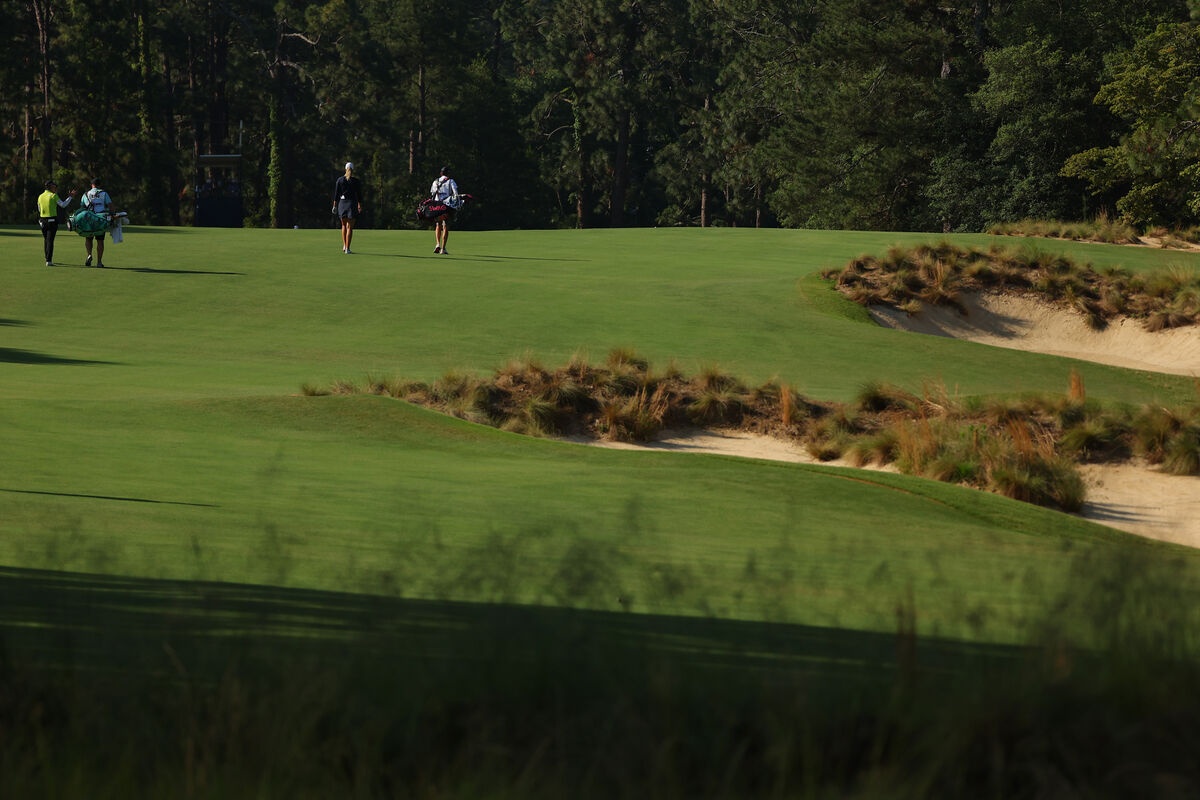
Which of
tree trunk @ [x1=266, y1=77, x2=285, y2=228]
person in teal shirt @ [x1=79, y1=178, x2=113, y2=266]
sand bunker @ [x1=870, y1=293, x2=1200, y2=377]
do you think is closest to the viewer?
sand bunker @ [x1=870, y1=293, x2=1200, y2=377]

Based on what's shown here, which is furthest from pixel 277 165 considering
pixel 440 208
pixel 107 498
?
pixel 107 498

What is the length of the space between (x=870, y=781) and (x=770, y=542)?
17.5 ft

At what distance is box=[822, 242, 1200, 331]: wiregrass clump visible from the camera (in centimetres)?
2761

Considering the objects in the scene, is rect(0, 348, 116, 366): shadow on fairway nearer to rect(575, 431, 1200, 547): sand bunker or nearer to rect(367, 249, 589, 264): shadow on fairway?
rect(575, 431, 1200, 547): sand bunker

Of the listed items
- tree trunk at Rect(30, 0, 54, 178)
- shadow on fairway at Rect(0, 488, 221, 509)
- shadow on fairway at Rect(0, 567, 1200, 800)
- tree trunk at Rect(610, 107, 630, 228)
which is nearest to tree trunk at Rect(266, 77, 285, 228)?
tree trunk at Rect(30, 0, 54, 178)

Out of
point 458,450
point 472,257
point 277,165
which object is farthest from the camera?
point 277,165

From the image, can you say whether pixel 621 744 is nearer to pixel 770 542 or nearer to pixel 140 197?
pixel 770 542

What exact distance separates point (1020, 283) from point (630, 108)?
188 feet

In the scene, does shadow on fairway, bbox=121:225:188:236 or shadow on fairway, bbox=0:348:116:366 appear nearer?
shadow on fairway, bbox=0:348:116:366

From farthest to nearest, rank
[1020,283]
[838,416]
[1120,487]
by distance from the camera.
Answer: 1. [1020,283]
2. [838,416]
3. [1120,487]

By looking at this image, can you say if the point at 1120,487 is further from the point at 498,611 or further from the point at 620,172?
the point at 620,172

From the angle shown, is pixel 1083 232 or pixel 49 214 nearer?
pixel 49 214

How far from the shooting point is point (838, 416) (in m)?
17.2

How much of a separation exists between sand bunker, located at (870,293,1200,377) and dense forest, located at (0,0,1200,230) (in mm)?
22487
